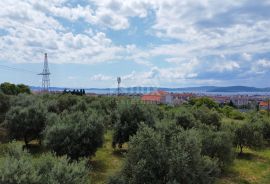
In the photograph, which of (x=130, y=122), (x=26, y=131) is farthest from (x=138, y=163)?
(x=26, y=131)

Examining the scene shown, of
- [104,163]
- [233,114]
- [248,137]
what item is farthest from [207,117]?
[233,114]

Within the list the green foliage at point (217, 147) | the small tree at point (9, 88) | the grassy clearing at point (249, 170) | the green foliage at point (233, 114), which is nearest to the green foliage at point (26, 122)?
the green foliage at point (217, 147)

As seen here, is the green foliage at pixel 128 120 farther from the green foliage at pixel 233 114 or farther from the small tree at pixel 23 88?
the small tree at pixel 23 88

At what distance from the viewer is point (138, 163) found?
15234 mm

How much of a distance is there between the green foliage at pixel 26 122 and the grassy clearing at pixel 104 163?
22.1 ft

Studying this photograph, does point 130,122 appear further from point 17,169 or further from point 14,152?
point 17,169

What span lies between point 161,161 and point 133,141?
1741 mm

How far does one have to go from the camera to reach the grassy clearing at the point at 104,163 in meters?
24.4

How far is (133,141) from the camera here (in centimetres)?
1638

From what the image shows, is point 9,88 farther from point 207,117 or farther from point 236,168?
point 236,168

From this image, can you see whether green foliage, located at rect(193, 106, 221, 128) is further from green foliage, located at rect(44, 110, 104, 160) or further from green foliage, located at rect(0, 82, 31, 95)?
green foliage, located at rect(0, 82, 31, 95)

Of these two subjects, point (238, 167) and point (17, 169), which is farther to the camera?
point (238, 167)

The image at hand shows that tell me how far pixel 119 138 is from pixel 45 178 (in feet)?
65.3

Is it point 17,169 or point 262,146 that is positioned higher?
point 17,169
